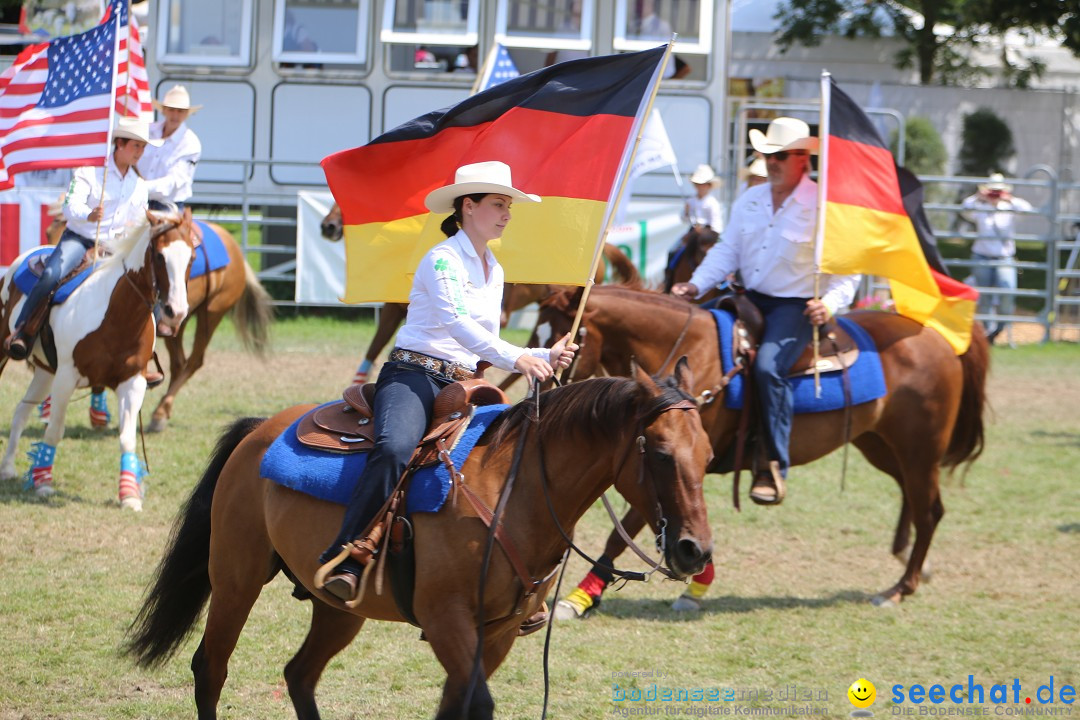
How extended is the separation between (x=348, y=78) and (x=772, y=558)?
451 inches

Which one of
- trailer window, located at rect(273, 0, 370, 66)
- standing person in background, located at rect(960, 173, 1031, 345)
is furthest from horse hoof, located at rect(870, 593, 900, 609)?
trailer window, located at rect(273, 0, 370, 66)

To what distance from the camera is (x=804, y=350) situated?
25.1 feet

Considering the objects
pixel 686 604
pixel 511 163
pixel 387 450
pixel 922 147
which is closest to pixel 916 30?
pixel 922 147

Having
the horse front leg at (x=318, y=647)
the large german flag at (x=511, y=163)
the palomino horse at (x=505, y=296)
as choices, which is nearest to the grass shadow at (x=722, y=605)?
the palomino horse at (x=505, y=296)

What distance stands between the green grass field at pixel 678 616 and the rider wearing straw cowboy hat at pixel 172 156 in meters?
2.19

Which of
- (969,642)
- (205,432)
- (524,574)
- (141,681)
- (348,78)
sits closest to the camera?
(524,574)

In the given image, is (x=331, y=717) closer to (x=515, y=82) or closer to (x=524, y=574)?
(x=524, y=574)

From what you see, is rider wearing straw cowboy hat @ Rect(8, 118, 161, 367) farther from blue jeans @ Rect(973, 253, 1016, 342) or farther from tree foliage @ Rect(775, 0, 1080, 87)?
tree foliage @ Rect(775, 0, 1080, 87)

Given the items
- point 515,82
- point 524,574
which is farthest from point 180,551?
point 515,82

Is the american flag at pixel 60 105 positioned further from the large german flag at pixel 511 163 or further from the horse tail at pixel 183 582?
the horse tail at pixel 183 582

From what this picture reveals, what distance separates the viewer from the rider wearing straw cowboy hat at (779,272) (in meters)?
7.45

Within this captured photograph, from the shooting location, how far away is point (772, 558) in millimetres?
8711

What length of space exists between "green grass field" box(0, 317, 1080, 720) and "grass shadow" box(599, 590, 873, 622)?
0.07ft

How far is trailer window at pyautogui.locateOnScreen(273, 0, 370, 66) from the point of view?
58.3ft
